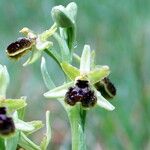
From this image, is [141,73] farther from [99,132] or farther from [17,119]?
[17,119]

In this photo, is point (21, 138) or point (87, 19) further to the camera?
point (87, 19)

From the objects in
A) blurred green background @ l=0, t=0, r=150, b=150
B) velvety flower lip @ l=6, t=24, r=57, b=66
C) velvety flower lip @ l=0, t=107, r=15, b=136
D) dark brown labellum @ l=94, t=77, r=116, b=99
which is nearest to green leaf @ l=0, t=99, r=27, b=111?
Answer: velvety flower lip @ l=0, t=107, r=15, b=136

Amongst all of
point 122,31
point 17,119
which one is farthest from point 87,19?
point 17,119

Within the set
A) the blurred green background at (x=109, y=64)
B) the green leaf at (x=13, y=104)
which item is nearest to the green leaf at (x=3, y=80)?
the green leaf at (x=13, y=104)

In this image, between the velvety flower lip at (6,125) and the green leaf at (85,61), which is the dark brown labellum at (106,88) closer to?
the green leaf at (85,61)

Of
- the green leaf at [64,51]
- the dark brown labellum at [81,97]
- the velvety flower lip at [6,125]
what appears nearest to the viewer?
the velvety flower lip at [6,125]

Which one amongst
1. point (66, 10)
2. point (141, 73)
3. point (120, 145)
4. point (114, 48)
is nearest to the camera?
point (66, 10)

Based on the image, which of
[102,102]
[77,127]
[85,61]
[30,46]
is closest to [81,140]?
[77,127]

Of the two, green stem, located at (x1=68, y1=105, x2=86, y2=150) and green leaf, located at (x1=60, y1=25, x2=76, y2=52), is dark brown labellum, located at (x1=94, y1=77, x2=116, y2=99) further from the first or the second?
green leaf, located at (x1=60, y1=25, x2=76, y2=52)
